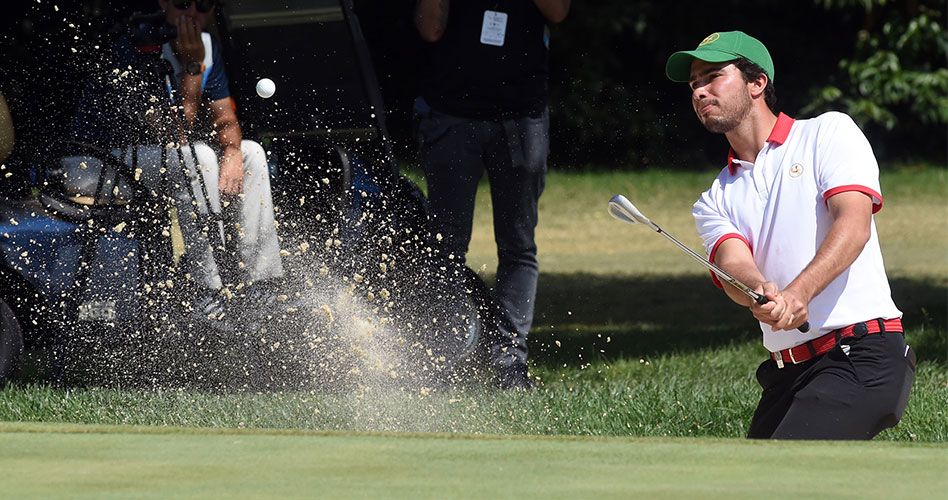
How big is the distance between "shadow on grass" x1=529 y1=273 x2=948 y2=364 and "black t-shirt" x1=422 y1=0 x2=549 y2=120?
1247 millimetres

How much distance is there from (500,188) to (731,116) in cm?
174

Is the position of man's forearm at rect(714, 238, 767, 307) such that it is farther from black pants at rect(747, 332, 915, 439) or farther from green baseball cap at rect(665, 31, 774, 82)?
green baseball cap at rect(665, 31, 774, 82)

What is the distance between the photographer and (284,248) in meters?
5.23

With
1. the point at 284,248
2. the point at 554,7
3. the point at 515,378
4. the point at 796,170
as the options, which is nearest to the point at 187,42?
the point at 284,248

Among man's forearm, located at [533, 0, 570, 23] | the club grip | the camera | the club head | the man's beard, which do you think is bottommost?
the club grip

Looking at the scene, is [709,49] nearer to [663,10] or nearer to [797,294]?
[797,294]

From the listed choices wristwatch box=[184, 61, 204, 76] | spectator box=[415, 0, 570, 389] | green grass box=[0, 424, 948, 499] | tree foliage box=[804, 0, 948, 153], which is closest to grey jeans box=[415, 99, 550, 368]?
spectator box=[415, 0, 570, 389]

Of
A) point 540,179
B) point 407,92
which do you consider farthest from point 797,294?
point 407,92

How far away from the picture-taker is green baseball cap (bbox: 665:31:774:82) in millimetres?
3479

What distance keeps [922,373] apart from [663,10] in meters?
14.0

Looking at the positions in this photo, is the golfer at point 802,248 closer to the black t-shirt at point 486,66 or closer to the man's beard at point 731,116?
the man's beard at point 731,116

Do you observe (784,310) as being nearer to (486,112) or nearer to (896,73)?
(486,112)

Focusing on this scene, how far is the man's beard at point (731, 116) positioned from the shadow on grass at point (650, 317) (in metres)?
2.41

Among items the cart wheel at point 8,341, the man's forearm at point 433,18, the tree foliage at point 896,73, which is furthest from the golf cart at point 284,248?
the tree foliage at point 896,73
